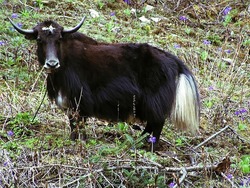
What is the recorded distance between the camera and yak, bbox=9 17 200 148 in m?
5.48

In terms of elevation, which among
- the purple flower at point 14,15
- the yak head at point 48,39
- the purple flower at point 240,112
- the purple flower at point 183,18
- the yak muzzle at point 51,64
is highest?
the yak head at point 48,39

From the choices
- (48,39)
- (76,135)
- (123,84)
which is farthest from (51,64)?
(123,84)

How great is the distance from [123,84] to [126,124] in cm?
62

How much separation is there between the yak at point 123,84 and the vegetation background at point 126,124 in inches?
10.2

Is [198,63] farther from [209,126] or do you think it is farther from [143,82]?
[143,82]

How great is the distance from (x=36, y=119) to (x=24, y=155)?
1059 mm

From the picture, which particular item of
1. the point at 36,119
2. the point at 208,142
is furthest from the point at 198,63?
the point at 36,119

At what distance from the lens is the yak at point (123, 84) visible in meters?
5.48

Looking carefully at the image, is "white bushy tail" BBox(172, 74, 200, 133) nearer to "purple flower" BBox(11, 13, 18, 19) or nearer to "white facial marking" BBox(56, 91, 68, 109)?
"white facial marking" BBox(56, 91, 68, 109)

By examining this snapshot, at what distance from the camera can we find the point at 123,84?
5.63 m

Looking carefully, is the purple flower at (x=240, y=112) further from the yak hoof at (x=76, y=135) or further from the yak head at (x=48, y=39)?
the yak head at (x=48, y=39)

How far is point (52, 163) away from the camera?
15.4 ft

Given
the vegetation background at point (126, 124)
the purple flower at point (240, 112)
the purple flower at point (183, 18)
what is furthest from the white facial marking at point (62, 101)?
the purple flower at point (183, 18)

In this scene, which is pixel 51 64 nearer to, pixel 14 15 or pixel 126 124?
pixel 126 124
